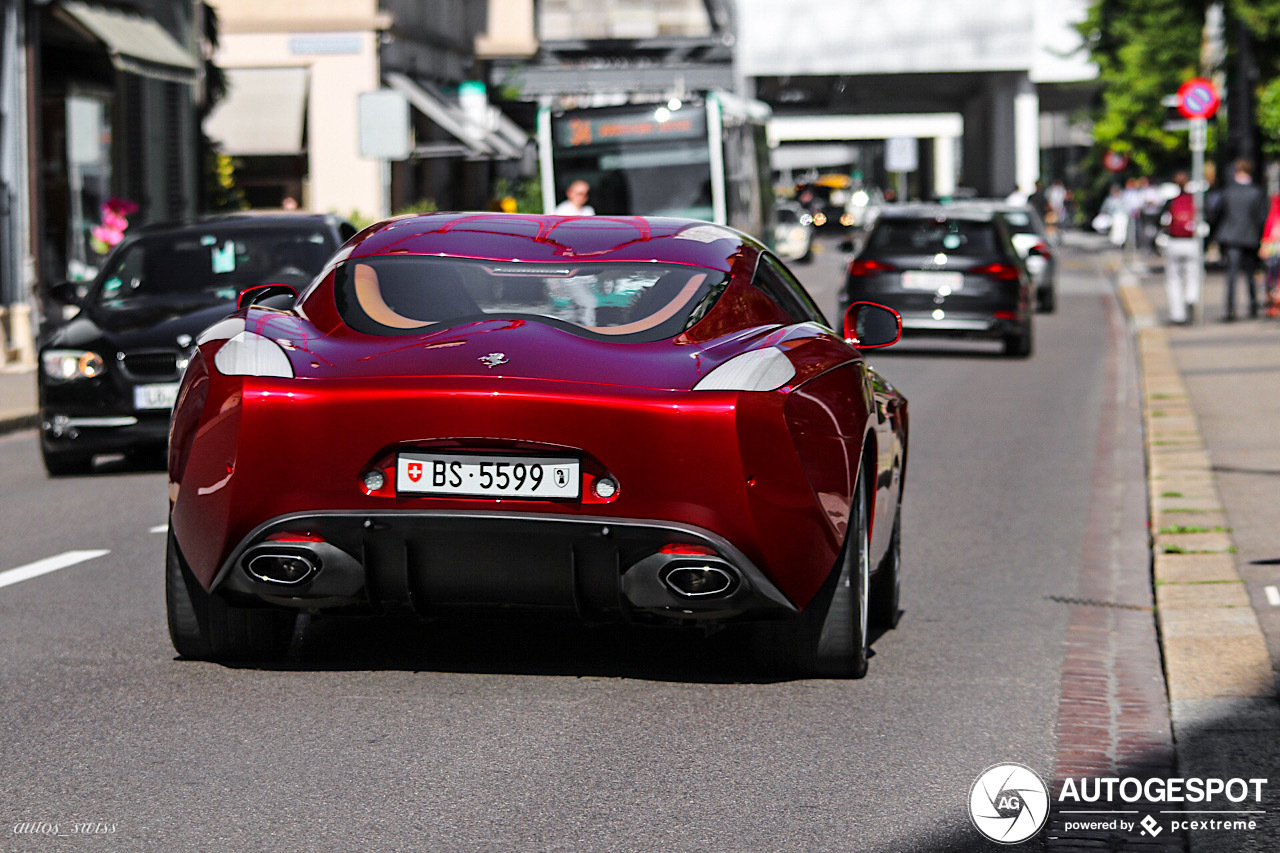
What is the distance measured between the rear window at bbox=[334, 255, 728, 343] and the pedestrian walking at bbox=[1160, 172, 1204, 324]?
19.9m

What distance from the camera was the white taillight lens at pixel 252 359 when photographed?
5.78 m

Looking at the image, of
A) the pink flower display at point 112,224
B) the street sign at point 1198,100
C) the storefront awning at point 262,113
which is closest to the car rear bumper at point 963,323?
the street sign at point 1198,100

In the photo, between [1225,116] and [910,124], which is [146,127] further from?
[910,124]

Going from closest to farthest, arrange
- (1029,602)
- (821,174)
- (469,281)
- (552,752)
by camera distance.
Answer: (552,752) < (469,281) < (1029,602) < (821,174)

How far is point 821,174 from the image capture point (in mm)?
140000

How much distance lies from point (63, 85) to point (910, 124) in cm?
8493

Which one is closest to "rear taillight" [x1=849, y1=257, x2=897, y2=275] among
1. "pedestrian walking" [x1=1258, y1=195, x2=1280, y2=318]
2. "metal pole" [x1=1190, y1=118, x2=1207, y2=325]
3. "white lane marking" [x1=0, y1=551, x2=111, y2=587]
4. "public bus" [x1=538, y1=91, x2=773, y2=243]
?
"metal pole" [x1=1190, y1=118, x2=1207, y2=325]

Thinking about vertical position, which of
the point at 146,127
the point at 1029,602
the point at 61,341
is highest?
the point at 146,127

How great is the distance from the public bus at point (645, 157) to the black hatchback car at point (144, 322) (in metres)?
16.7

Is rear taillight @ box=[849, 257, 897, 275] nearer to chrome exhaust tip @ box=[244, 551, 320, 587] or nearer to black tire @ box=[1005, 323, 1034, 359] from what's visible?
black tire @ box=[1005, 323, 1034, 359]

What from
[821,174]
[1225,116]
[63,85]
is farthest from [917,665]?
[821,174]

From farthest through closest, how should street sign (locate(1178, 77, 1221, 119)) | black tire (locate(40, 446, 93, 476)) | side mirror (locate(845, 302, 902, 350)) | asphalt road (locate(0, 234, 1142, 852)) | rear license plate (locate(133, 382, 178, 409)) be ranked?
street sign (locate(1178, 77, 1221, 119)) < black tire (locate(40, 446, 93, 476)) < rear license plate (locate(133, 382, 178, 409)) < side mirror (locate(845, 302, 902, 350)) < asphalt road (locate(0, 234, 1142, 852))

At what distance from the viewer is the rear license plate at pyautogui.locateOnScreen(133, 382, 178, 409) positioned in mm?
12008

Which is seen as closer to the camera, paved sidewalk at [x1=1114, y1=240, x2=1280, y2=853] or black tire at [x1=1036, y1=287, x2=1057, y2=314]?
paved sidewalk at [x1=1114, y1=240, x2=1280, y2=853]
